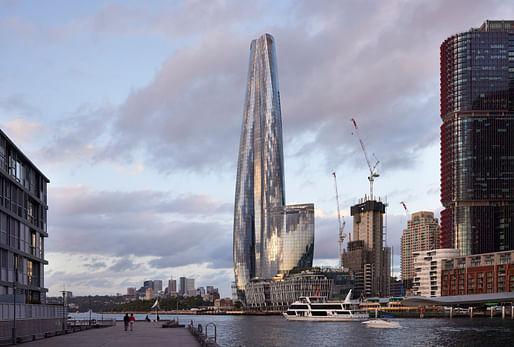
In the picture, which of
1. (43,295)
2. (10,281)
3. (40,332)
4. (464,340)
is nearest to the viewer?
(40,332)

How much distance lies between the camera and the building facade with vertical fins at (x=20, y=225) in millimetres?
82625

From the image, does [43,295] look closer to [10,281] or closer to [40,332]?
[10,281]

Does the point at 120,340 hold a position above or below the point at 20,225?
below

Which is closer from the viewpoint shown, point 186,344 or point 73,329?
point 186,344

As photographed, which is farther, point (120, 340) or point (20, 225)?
point (20, 225)

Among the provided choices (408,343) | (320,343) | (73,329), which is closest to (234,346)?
(320,343)

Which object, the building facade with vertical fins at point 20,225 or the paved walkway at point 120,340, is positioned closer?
the paved walkway at point 120,340

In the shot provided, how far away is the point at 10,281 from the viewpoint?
8500cm

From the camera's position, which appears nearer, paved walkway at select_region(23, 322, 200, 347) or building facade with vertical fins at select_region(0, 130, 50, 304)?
paved walkway at select_region(23, 322, 200, 347)

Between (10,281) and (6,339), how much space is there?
22470 mm

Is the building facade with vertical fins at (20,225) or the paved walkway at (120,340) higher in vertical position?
the building facade with vertical fins at (20,225)

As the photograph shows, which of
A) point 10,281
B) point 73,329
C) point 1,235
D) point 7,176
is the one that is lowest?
point 73,329

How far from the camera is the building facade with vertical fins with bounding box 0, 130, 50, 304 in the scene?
3253 inches

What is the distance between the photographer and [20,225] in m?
90.9
